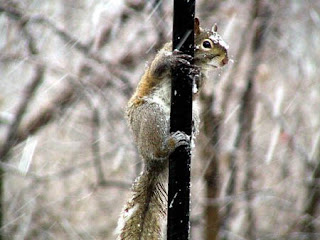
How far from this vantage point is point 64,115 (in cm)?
516

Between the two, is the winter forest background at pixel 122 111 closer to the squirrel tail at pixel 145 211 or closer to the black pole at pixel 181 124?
the squirrel tail at pixel 145 211

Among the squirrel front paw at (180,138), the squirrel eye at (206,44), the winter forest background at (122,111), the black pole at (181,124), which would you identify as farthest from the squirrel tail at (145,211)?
the winter forest background at (122,111)

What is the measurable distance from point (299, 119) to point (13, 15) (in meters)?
2.71

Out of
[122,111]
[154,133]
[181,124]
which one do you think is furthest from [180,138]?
[122,111]

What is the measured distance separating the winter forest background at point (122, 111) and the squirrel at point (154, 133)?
6.95 feet

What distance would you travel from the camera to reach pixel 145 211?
8.87 ft

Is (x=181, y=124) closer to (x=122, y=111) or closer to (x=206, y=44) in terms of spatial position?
(x=206, y=44)

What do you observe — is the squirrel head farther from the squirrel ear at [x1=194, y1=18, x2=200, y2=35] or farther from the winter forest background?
the winter forest background

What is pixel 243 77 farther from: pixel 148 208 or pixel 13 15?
pixel 148 208

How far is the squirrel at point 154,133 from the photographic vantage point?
263 centimetres

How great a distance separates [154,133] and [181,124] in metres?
0.84

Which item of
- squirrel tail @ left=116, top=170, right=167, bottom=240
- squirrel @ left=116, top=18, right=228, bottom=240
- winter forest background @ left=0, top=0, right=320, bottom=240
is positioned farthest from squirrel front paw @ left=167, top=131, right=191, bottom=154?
winter forest background @ left=0, top=0, right=320, bottom=240

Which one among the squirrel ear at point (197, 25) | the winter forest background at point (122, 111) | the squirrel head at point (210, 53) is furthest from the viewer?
the winter forest background at point (122, 111)

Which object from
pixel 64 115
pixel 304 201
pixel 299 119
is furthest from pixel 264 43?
pixel 64 115
